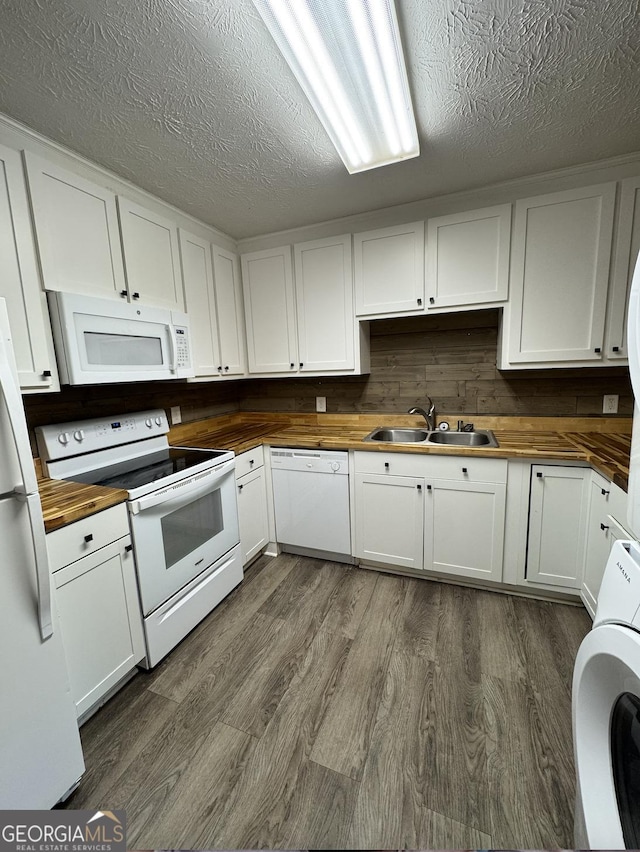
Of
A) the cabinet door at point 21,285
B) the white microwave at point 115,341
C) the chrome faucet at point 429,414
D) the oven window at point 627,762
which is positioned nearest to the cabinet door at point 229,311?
the white microwave at point 115,341

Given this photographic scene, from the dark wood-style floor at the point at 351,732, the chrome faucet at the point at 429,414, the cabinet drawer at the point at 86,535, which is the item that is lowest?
the dark wood-style floor at the point at 351,732

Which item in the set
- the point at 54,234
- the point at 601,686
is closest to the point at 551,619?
the point at 601,686

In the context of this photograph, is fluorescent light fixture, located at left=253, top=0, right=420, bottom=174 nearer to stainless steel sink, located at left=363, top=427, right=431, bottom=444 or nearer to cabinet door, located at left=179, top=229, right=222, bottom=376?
cabinet door, located at left=179, top=229, right=222, bottom=376

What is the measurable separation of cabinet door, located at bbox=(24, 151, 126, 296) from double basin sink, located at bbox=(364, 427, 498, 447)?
176 centimetres

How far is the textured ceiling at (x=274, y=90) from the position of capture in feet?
3.37

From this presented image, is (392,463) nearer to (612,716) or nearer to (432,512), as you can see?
(432,512)

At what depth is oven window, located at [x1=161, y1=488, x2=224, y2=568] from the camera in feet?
5.57

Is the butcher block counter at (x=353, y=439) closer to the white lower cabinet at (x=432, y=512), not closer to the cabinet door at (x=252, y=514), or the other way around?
the white lower cabinet at (x=432, y=512)

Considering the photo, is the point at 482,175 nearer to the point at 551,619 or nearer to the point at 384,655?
the point at 551,619

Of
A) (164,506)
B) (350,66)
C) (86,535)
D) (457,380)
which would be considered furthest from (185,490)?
(457,380)

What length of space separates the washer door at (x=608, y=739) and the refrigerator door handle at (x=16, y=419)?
1441mm

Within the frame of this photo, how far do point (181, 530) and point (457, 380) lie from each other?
205 centimetres

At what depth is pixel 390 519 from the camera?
225 cm

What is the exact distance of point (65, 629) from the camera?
1261mm
